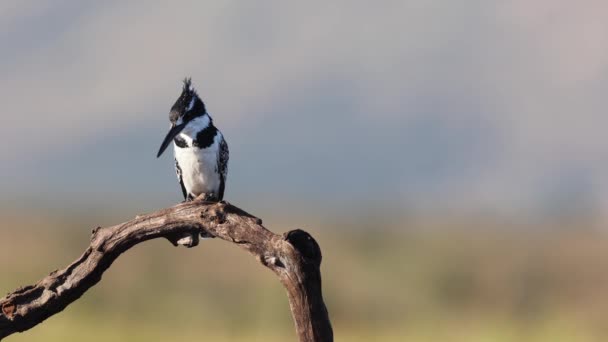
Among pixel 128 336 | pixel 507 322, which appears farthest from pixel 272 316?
pixel 507 322

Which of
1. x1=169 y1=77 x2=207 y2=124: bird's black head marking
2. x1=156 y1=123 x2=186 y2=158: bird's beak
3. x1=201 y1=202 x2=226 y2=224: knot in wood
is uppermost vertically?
x1=169 y1=77 x2=207 y2=124: bird's black head marking

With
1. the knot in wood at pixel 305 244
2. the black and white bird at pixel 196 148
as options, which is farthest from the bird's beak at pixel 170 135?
the knot in wood at pixel 305 244

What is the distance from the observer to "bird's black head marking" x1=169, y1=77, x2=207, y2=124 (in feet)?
32.7

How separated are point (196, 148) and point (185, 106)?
78cm

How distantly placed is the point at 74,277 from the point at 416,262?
1793 cm

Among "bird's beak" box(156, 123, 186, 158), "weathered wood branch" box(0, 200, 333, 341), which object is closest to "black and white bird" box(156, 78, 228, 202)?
"bird's beak" box(156, 123, 186, 158)

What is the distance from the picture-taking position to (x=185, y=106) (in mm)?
10000

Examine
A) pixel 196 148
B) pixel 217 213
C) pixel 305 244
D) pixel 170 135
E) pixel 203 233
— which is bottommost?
pixel 203 233

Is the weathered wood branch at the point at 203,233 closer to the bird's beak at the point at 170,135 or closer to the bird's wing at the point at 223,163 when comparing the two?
the bird's beak at the point at 170,135

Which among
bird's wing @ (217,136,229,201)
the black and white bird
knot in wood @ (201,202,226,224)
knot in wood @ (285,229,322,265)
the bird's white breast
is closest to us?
knot in wood @ (285,229,322,265)

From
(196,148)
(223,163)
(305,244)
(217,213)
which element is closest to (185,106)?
(196,148)

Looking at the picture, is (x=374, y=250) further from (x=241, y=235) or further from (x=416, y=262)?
(x=241, y=235)

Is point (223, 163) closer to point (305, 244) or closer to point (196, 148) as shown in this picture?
point (196, 148)

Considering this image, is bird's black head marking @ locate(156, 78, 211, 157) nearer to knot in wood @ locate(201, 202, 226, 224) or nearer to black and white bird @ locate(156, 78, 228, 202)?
black and white bird @ locate(156, 78, 228, 202)
